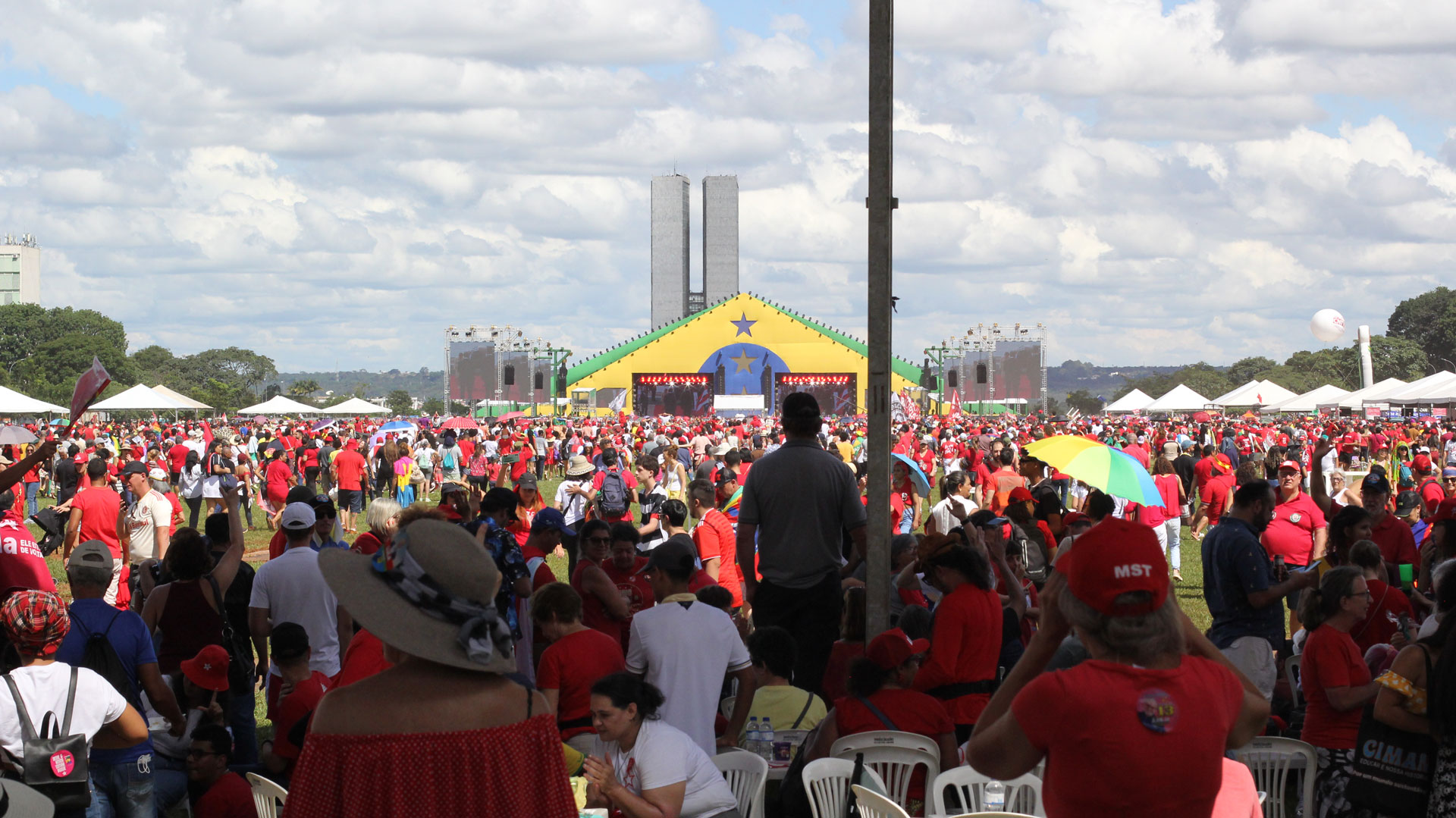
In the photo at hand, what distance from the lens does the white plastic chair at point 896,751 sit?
4.68 metres

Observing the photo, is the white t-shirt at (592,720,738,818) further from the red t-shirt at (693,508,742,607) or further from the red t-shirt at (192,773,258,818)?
the red t-shirt at (693,508,742,607)

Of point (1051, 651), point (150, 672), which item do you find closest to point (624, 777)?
point (150, 672)

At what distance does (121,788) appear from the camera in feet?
14.0

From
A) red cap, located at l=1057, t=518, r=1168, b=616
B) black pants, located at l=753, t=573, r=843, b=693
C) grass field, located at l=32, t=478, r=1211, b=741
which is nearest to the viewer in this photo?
red cap, located at l=1057, t=518, r=1168, b=616

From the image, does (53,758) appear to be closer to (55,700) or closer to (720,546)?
(55,700)

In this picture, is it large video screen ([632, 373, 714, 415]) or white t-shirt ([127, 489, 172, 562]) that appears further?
large video screen ([632, 373, 714, 415])

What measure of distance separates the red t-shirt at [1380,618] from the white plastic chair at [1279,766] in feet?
4.89

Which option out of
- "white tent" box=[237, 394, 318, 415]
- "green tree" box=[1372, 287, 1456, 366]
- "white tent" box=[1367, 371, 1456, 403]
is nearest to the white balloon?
"white tent" box=[1367, 371, 1456, 403]

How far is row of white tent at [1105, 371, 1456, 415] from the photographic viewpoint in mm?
33062

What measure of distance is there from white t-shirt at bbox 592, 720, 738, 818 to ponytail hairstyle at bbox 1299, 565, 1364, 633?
94.2 inches

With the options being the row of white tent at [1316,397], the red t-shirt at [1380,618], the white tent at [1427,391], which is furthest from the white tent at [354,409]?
the red t-shirt at [1380,618]

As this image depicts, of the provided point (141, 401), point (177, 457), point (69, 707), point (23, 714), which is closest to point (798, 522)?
point (69, 707)

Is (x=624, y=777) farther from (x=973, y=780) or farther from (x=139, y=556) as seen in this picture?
(x=139, y=556)

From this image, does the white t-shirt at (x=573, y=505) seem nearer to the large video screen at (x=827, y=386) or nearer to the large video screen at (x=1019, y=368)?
the large video screen at (x=1019, y=368)
